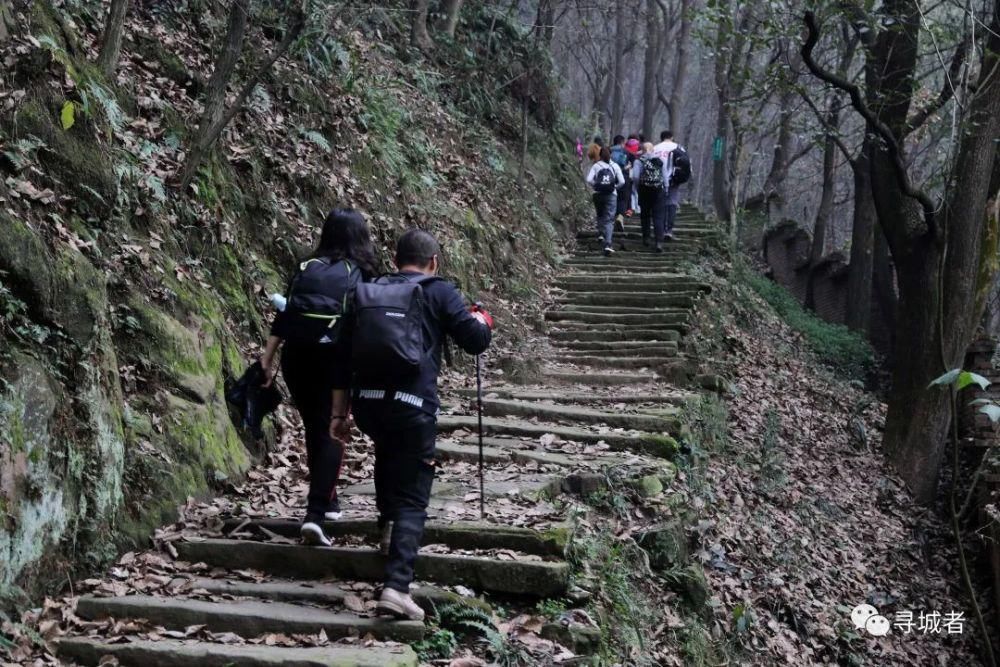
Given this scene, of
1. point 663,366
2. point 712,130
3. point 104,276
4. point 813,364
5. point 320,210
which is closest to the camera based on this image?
point 104,276

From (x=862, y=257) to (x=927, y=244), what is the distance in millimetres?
8205

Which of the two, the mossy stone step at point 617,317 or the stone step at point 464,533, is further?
the mossy stone step at point 617,317

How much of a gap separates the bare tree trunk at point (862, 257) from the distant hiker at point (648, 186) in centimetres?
465

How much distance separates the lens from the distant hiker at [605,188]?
51.5 feet

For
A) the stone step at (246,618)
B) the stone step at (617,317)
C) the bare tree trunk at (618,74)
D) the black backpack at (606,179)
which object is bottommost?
the stone step at (246,618)

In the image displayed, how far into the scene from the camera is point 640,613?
5.63 metres

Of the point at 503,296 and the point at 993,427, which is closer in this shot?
the point at 993,427

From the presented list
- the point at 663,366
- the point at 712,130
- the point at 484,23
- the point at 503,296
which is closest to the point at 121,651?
the point at 663,366

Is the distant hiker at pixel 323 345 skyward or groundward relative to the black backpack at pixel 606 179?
groundward

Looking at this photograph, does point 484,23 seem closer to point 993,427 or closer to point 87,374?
point 993,427

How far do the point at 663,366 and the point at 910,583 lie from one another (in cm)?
355

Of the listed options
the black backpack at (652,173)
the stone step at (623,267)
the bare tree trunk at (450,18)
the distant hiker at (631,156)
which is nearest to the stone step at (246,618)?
the stone step at (623,267)

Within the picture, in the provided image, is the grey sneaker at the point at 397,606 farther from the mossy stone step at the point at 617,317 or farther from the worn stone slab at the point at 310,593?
the mossy stone step at the point at 617,317

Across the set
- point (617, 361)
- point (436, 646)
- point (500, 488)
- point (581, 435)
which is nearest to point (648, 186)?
point (617, 361)
